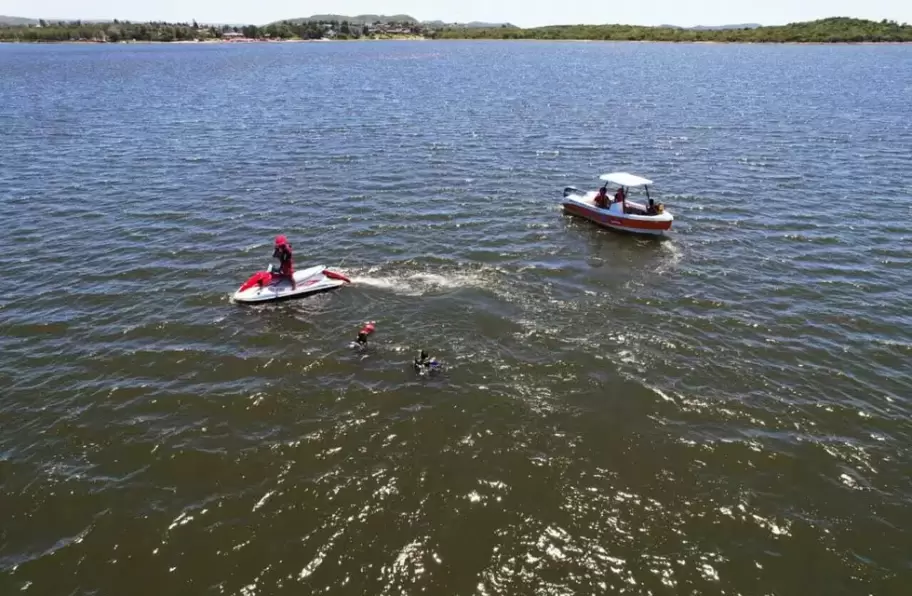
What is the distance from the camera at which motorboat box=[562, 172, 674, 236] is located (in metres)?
34.6

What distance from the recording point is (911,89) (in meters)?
87.1

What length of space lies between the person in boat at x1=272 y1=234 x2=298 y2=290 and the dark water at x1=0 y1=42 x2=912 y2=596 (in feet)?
6.45

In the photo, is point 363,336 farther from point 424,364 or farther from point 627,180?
point 627,180

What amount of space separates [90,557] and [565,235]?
94.5 feet

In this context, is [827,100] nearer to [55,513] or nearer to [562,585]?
[562,585]

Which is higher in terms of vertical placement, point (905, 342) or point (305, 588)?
point (905, 342)

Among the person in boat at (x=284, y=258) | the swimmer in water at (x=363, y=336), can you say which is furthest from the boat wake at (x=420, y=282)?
the swimmer in water at (x=363, y=336)

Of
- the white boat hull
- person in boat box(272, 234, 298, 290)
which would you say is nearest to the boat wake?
person in boat box(272, 234, 298, 290)

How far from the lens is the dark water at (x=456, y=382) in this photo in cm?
1516

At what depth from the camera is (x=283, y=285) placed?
2780 centimetres

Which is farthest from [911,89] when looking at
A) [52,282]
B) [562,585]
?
[52,282]

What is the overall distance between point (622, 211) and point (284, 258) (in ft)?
70.6

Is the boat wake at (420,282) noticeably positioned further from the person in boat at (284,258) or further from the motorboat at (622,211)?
the motorboat at (622,211)

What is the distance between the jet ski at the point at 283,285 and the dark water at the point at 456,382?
2.72ft
